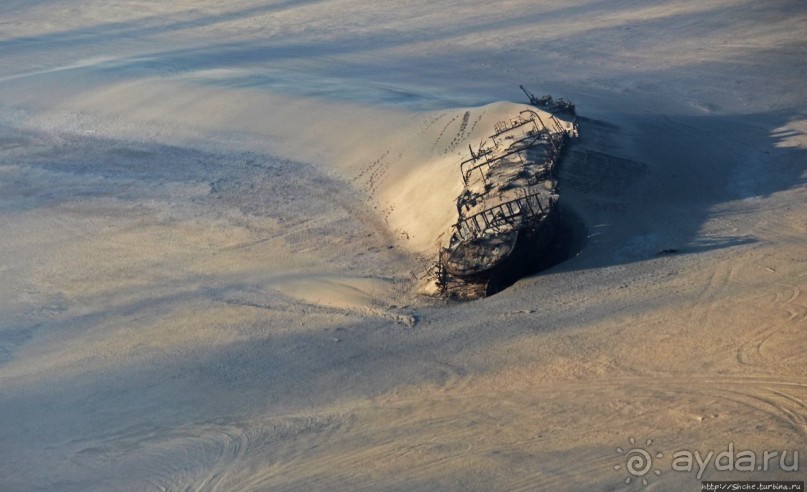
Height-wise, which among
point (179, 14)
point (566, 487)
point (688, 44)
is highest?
point (179, 14)

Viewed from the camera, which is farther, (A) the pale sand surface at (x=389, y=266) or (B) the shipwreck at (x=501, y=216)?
(B) the shipwreck at (x=501, y=216)

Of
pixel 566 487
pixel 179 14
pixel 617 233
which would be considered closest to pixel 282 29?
pixel 179 14

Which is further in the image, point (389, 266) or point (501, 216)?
point (389, 266)

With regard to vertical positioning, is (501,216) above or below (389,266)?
above

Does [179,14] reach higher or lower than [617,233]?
higher

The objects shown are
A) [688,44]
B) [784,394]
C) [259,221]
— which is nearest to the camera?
[784,394]

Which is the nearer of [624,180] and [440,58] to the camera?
[624,180]

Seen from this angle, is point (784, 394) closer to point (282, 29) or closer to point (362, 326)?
point (362, 326)

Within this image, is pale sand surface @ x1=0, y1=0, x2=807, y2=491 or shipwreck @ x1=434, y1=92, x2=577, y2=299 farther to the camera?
shipwreck @ x1=434, y1=92, x2=577, y2=299
